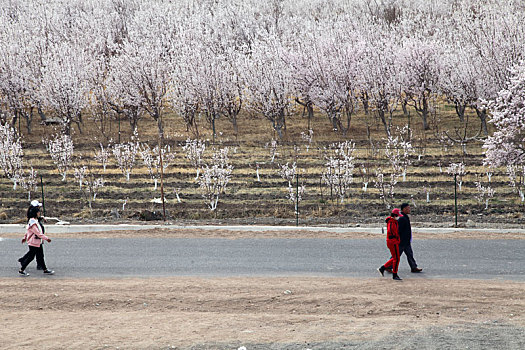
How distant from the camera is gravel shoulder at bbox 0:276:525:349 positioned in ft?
28.3

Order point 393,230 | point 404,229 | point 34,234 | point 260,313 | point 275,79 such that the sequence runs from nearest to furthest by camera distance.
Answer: point 260,313
point 393,230
point 404,229
point 34,234
point 275,79

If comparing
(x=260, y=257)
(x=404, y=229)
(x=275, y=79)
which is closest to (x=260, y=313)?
(x=404, y=229)

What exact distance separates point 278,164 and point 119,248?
47.4 feet

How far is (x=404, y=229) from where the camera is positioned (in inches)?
482

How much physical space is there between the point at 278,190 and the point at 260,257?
11.2m

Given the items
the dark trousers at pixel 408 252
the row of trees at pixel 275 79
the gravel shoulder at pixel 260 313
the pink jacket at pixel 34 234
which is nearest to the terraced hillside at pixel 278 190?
the row of trees at pixel 275 79

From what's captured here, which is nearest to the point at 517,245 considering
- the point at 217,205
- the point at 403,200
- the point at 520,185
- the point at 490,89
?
the point at 403,200

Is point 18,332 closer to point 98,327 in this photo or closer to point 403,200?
point 98,327

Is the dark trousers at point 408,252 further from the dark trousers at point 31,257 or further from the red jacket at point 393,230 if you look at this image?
the dark trousers at point 31,257

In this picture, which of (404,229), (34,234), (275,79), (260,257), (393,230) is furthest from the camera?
(275,79)

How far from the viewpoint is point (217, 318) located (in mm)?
9828

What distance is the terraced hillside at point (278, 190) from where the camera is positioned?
21.8 meters

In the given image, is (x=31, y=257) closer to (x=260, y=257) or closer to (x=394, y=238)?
(x=260, y=257)

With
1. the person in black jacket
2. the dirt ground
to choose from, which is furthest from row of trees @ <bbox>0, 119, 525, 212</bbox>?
the dirt ground
